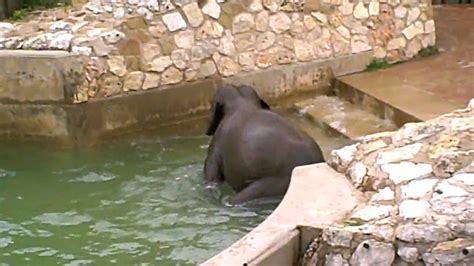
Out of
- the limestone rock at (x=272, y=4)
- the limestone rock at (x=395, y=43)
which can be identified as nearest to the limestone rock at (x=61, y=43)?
the limestone rock at (x=272, y=4)

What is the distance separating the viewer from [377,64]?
33.3 feet

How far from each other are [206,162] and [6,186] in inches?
63.1

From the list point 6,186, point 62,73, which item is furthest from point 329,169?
point 62,73

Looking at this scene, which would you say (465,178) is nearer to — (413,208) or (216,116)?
(413,208)

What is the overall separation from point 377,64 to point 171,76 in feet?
8.12

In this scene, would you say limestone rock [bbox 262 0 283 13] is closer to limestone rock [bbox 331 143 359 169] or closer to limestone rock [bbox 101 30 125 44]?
limestone rock [bbox 101 30 125 44]

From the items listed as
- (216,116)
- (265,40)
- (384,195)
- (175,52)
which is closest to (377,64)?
(265,40)

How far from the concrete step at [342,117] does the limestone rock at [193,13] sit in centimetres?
132

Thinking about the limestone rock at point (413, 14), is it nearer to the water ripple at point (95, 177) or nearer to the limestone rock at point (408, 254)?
the water ripple at point (95, 177)

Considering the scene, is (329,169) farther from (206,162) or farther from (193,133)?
(193,133)

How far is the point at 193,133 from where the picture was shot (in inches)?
346

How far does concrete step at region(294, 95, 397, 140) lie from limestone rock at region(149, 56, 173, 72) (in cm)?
138

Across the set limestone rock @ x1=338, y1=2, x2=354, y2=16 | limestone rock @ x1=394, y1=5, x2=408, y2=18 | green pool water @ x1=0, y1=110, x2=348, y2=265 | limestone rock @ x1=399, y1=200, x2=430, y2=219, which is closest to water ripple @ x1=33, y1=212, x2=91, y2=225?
green pool water @ x1=0, y1=110, x2=348, y2=265

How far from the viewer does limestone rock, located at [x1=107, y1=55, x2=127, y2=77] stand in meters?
8.56
